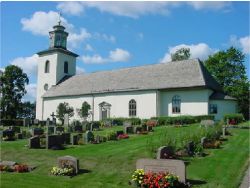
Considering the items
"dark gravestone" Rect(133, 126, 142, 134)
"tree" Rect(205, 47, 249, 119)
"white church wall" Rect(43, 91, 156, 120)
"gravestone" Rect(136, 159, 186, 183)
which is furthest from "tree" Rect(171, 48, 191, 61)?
"gravestone" Rect(136, 159, 186, 183)

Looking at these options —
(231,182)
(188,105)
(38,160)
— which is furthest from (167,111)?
(231,182)

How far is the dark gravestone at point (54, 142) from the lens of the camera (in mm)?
18891

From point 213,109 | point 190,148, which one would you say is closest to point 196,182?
point 190,148

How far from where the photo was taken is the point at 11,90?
57.2 m

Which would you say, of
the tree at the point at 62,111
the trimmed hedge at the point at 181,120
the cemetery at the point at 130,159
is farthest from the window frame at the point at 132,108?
the cemetery at the point at 130,159

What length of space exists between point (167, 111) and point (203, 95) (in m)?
4.75

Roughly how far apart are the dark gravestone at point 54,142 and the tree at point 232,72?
129ft

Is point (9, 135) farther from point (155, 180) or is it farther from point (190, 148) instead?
point (155, 180)

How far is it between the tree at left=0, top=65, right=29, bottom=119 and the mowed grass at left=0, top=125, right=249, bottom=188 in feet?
126

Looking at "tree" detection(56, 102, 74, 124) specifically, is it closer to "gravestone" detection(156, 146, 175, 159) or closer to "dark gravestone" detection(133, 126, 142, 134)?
"dark gravestone" detection(133, 126, 142, 134)

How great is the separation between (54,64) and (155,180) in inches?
1805

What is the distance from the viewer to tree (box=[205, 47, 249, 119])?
5353cm

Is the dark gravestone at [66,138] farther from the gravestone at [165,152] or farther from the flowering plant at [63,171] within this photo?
the gravestone at [165,152]

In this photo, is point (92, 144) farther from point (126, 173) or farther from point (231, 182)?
point (231, 182)
